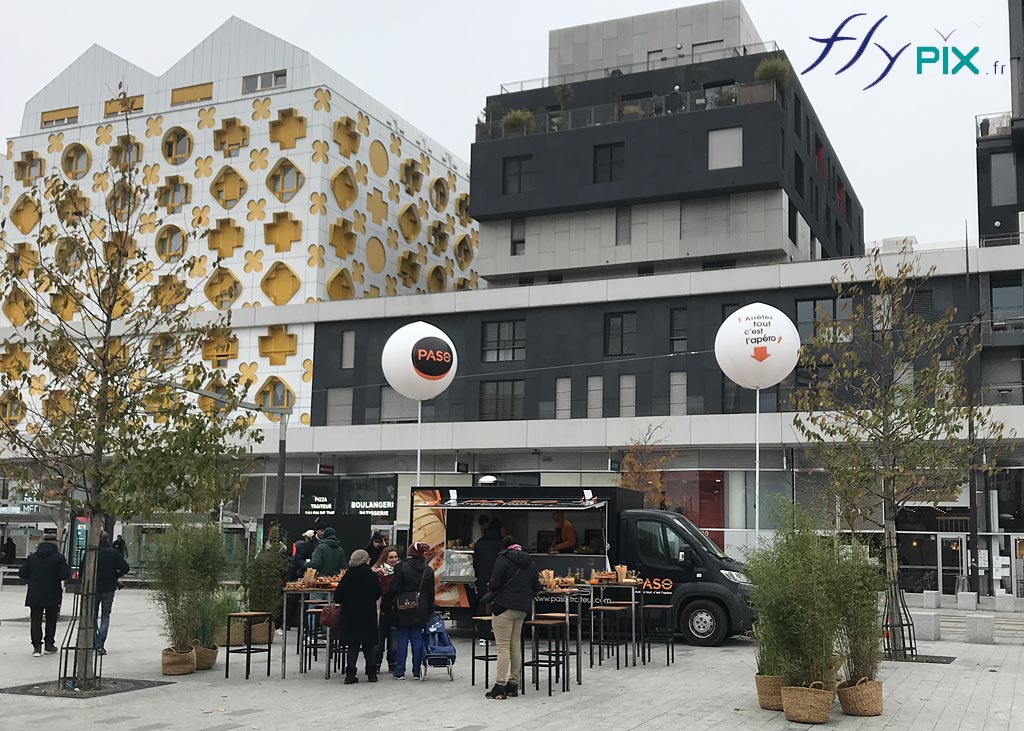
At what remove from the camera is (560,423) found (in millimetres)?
47469

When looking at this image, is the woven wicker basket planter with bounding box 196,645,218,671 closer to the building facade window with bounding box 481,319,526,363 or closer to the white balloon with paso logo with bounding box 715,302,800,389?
the white balloon with paso logo with bounding box 715,302,800,389

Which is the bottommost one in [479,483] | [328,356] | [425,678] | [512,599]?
[425,678]

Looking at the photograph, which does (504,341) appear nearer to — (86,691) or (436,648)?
(436,648)

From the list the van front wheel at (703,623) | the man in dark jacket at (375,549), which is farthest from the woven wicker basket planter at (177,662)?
the van front wheel at (703,623)

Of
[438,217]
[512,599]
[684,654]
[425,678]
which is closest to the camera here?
[512,599]

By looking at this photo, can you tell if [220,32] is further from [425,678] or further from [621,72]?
[425,678]

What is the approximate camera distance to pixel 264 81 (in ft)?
193

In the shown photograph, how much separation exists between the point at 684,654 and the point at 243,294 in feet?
138

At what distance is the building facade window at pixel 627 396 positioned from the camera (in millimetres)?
47562

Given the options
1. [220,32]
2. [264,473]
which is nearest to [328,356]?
[264,473]

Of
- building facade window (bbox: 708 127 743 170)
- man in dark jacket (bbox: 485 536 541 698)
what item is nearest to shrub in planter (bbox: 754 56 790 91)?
building facade window (bbox: 708 127 743 170)

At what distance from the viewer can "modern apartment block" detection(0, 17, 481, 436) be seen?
55.5 meters

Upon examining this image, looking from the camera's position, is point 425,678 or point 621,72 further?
point 621,72

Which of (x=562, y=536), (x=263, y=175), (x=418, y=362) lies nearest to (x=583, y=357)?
(x=263, y=175)
